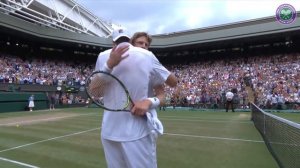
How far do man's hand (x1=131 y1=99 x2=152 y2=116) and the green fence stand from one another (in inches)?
1089

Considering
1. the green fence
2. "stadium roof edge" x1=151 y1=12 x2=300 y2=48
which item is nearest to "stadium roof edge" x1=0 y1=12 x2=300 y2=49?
"stadium roof edge" x1=151 y1=12 x2=300 y2=48

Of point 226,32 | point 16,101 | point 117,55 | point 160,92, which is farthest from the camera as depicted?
point 226,32

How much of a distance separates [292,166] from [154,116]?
375 cm

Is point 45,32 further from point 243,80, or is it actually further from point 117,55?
point 117,55

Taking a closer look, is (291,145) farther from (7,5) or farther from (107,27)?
(107,27)

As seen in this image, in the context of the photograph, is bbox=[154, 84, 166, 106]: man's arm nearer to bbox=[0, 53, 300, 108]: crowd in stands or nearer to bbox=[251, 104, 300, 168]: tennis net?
bbox=[251, 104, 300, 168]: tennis net

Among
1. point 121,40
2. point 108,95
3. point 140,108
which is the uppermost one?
point 121,40

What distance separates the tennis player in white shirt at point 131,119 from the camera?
9.60ft

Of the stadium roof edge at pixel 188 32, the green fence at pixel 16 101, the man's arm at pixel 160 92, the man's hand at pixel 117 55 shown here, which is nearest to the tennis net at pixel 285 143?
the man's arm at pixel 160 92

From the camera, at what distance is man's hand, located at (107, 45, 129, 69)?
9.53ft

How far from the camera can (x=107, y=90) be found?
314cm

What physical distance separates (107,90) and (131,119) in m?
0.37

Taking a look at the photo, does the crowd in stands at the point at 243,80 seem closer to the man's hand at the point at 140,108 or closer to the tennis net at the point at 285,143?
the tennis net at the point at 285,143

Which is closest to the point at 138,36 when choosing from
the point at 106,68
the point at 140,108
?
the point at 106,68
